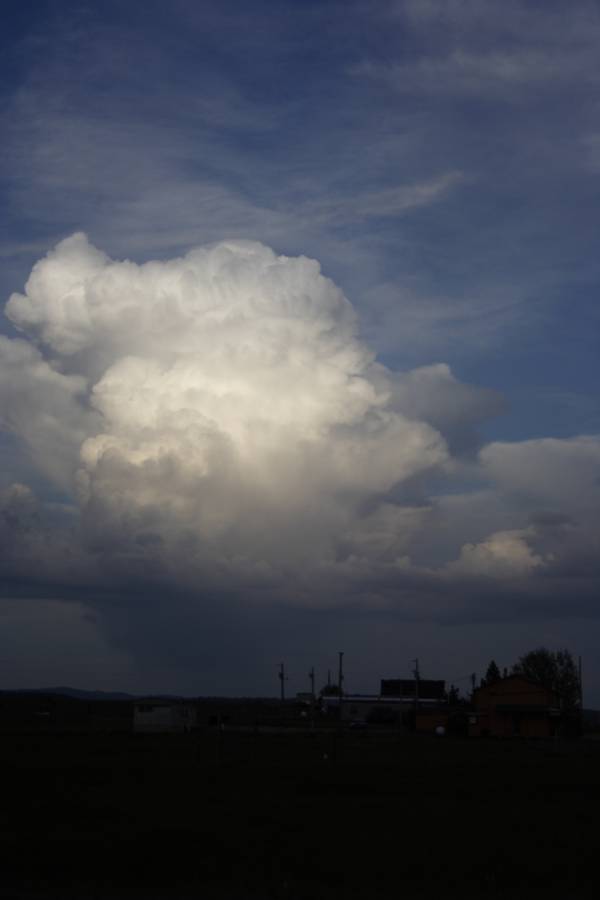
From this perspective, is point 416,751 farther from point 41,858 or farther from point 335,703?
point 335,703

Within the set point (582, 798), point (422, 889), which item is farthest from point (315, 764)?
point (422, 889)

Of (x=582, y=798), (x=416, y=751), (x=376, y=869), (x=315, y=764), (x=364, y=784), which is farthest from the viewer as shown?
(x=416, y=751)

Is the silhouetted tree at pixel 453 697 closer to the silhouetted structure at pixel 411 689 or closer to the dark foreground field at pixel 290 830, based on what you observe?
the silhouetted structure at pixel 411 689

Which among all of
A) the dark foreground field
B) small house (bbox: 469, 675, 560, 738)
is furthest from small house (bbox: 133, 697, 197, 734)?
the dark foreground field

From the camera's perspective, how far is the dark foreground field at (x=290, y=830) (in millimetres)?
15453

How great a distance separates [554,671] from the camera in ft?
438

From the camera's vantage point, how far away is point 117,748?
153 feet

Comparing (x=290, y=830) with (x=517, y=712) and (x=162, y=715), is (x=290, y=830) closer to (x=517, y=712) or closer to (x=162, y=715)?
(x=162, y=715)

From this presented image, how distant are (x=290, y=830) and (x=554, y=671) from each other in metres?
119

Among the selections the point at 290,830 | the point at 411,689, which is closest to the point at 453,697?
the point at 411,689

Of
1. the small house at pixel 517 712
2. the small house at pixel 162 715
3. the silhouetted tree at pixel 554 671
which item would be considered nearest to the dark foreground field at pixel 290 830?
the small house at pixel 162 715

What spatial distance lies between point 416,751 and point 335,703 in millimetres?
88198

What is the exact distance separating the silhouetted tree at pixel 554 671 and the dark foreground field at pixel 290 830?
95.6m

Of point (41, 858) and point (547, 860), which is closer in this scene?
point (41, 858)
